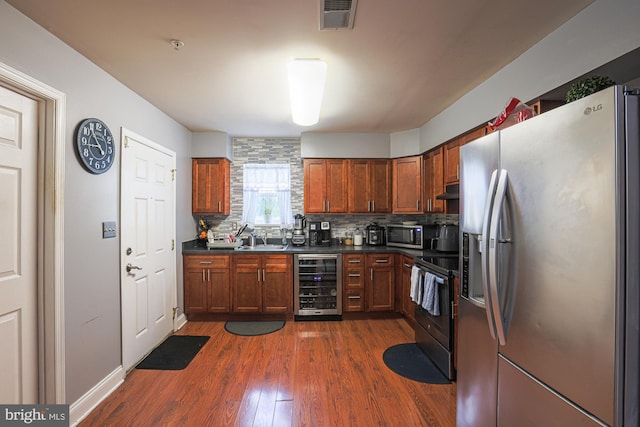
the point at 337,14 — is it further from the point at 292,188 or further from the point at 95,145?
the point at 292,188

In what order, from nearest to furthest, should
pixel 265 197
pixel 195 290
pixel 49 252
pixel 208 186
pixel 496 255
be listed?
1. pixel 496 255
2. pixel 49 252
3. pixel 195 290
4. pixel 208 186
5. pixel 265 197

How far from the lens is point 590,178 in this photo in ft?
2.99

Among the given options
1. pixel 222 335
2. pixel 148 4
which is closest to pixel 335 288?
pixel 222 335

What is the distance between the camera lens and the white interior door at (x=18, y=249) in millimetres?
1493

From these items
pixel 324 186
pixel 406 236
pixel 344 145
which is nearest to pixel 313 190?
pixel 324 186

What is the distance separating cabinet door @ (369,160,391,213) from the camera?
3910 mm

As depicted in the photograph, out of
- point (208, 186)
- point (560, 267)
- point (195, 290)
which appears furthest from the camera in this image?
point (208, 186)

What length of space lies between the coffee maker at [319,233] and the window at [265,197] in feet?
1.32

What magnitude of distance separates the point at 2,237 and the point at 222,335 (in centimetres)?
214

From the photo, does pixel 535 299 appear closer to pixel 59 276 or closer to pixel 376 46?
pixel 376 46

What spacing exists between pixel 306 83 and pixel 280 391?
7.84ft

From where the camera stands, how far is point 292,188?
4.19m

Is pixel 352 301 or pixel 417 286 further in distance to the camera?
pixel 352 301

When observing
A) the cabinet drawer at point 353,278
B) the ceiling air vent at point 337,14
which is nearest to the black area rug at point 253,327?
the cabinet drawer at point 353,278
